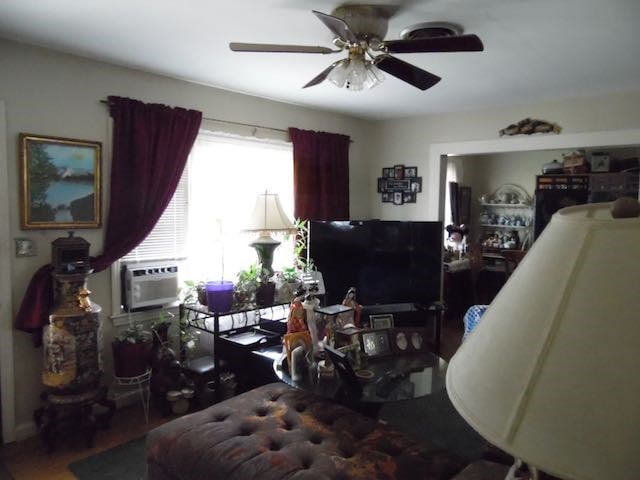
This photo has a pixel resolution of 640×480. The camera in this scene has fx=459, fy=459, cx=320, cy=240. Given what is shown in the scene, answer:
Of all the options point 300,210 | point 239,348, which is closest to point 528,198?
point 300,210

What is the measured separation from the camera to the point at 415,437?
267cm

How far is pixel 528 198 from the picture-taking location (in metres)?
6.91

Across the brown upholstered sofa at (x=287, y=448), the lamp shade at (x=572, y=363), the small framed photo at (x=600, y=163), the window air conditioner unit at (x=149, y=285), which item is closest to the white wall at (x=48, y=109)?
the window air conditioner unit at (x=149, y=285)

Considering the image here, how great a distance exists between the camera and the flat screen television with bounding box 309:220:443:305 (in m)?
4.36

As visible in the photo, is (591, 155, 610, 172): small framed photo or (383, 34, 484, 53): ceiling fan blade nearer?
(383, 34, 484, 53): ceiling fan blade

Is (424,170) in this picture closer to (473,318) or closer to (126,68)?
(473,318)

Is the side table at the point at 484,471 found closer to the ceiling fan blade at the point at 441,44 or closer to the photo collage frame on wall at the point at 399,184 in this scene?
the ceiling fan blade at the point at 441,44

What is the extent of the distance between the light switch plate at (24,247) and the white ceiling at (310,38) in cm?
122

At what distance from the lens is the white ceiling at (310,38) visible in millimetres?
2279

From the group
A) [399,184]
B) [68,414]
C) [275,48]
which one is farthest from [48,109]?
[399,184]

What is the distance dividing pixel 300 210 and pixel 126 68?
2019mm

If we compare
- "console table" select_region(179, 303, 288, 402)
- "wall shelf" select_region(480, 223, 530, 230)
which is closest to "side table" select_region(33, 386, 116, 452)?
"console table" select_region(179, 303, 288, 402)

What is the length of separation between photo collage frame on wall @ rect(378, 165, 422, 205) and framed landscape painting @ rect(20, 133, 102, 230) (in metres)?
3.20

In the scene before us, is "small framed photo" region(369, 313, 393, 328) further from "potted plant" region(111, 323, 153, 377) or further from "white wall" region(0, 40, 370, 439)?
"white wall" region(0, 40, 370, 439)
